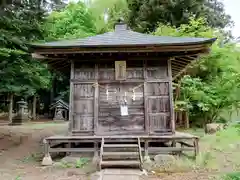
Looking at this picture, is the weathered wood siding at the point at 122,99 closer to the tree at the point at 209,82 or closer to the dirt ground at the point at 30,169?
the dirt ground at the point at 30,169

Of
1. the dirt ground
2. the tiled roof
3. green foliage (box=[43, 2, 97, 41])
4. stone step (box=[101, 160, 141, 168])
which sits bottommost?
the dirt ground

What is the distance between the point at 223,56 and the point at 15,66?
11396 millimetres

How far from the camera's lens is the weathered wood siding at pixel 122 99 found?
7.91 metres

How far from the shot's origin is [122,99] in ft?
26.2

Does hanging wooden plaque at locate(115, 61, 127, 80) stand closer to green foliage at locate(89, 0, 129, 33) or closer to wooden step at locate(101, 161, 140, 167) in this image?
wooden step at locate(101, 161, 140, 167)

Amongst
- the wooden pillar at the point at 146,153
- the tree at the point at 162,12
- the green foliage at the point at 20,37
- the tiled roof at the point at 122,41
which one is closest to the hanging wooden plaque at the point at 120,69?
the tiled roof at the point at 122,41

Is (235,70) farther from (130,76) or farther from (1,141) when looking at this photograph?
(1,141)

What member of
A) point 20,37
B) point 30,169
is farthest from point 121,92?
point 20,37

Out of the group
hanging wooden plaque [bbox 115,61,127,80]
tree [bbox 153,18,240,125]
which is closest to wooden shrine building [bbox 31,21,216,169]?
hanging wooden plaque [bbox 115,61,127,80]

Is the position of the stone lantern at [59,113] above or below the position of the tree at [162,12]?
below

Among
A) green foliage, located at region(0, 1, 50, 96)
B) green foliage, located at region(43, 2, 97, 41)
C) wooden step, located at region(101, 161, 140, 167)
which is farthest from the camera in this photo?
green foliage, located at region(43, 2, 97, 41)

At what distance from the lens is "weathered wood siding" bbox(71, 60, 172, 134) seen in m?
7.91

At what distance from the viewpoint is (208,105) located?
13.7m

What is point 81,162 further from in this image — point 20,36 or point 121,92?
point 20,36
